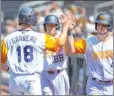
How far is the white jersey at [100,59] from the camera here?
23.6 feet

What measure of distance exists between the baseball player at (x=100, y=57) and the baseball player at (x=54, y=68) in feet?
2.44

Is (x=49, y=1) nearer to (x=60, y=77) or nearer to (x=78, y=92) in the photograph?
(x=78, y=92)

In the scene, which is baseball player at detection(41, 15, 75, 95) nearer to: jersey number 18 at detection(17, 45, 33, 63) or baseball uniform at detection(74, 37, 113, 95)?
baseball uniform at detection(74, 37, 113, 95)

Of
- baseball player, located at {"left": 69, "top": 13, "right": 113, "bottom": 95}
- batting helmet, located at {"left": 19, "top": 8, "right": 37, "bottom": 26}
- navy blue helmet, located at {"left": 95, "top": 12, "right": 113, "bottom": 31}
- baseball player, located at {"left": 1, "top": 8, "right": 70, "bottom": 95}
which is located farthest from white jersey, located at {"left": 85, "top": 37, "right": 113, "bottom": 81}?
batting helmet, located at {"left": 19, "top": 8, "right": 37, "bottom": 26}

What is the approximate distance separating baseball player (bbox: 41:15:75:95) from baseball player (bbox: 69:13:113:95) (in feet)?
2.44

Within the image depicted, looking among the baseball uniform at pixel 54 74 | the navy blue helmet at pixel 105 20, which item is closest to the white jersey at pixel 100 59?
the navy blue helmet at pixel 105 20

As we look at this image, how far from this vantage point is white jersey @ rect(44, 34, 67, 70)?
8133 mm

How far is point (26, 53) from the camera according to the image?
21.6ft

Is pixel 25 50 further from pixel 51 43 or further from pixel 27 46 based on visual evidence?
pixel 51 43

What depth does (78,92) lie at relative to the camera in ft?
33.9

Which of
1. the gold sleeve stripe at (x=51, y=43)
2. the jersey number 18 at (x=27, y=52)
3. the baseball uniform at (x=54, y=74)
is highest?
the gold sleeve stripe at (x=51, y=43)

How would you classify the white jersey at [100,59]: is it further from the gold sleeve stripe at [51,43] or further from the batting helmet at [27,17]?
the batting helmet at [27,17]

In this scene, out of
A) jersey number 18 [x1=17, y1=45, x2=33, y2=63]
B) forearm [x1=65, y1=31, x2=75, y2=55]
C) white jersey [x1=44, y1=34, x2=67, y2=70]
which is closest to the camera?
jersey number 18 [x1=17, y1=45, x2=33, y2=63]

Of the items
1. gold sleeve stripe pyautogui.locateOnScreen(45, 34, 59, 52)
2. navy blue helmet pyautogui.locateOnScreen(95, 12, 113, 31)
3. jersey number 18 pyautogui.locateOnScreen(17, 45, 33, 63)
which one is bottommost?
jersey number 18 pyautogui.locateOnScreen(17, 45, 33, 63)
